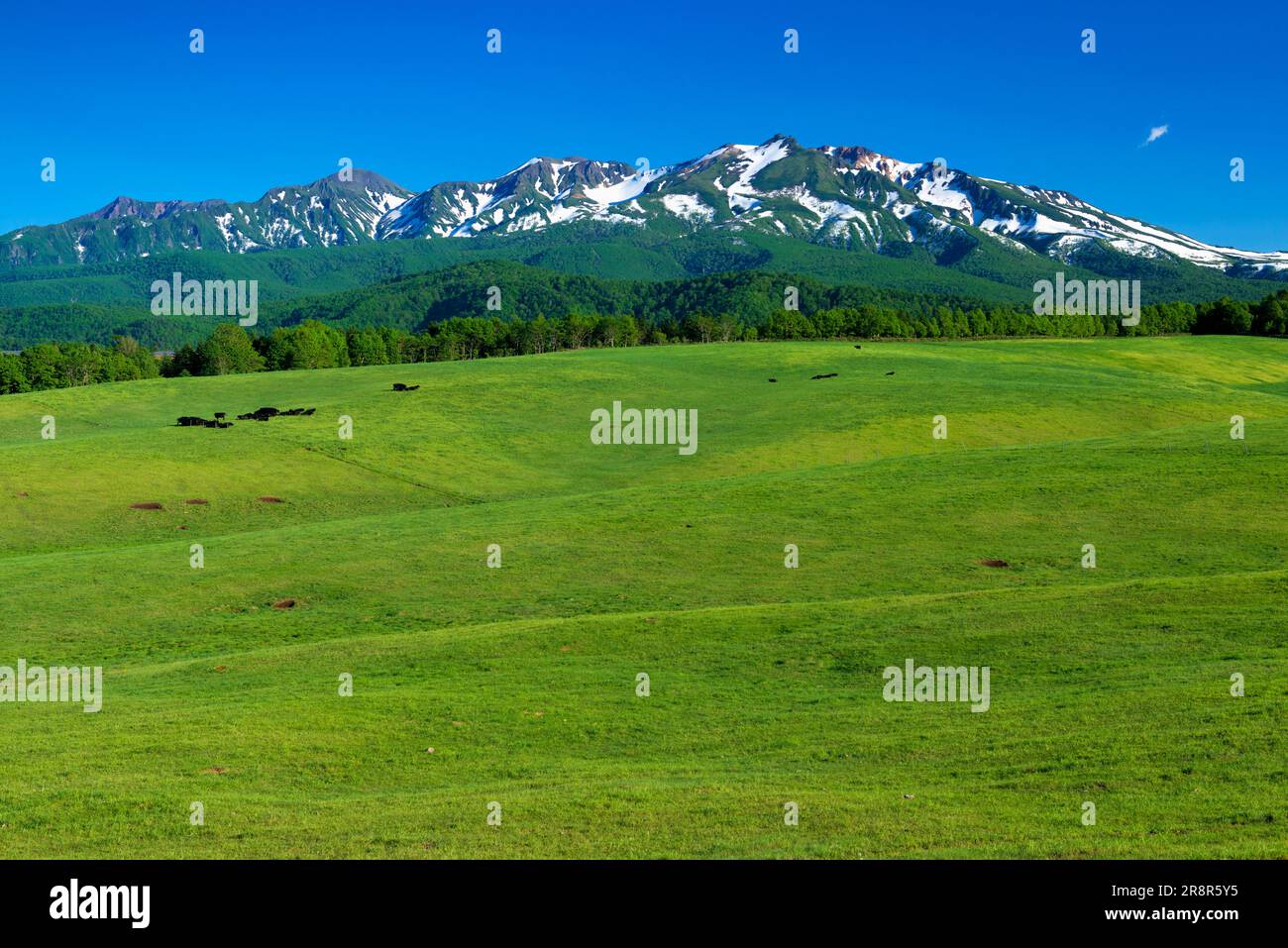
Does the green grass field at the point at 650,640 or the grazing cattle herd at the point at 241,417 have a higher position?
the grazing cattle herd at the point at 241,417

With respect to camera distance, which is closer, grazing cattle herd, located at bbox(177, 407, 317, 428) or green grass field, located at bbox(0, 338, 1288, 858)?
green grass field, located at bbox(0, 338, 1288, 858)

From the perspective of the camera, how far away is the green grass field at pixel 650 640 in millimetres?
18844

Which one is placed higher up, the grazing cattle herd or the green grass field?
the grazing cattle herd

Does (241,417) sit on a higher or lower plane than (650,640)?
higher

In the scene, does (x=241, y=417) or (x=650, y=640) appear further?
(x=241, y=417)

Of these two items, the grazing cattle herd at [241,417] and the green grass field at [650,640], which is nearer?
the green grass field at [650,640]

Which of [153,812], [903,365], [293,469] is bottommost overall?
[153,812]

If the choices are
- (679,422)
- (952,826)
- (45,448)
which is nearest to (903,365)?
(679,422)

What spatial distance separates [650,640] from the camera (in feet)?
112

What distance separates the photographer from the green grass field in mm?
18844
